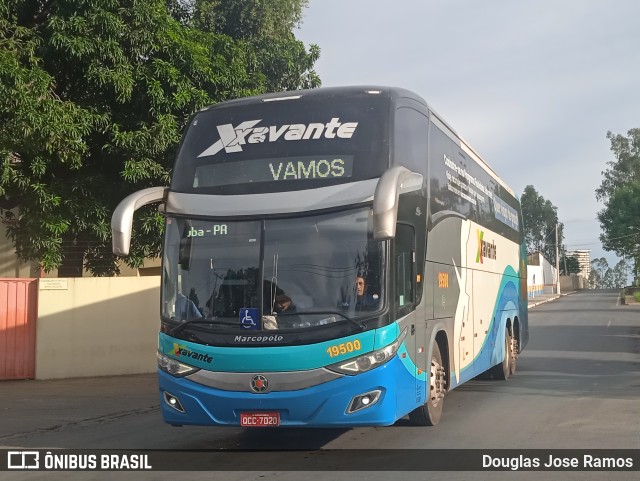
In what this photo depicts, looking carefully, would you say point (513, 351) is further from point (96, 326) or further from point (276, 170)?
point (276, 170)

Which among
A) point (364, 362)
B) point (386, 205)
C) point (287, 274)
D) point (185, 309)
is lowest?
point (364, 362)

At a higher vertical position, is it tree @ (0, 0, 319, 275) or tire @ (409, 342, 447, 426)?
tree @ (0, 0, 319, 275)

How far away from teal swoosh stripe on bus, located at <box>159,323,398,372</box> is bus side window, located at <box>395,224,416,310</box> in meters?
0.51

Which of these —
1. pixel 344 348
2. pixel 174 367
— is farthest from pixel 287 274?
pixel 174 367

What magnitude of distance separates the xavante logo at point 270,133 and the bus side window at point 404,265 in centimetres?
120

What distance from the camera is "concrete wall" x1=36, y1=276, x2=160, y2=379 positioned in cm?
1661

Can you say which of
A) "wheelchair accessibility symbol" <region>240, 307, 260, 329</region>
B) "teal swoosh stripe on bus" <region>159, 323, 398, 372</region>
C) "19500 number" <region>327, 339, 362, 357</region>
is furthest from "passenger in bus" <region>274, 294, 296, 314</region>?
"19500 number" <region>327, 339, 362, 357</region>

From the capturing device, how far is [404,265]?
8.41 meters

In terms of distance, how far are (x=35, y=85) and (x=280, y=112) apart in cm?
820

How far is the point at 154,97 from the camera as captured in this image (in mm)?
16906

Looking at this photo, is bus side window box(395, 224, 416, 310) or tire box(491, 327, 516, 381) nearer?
bus side window box(395, 224, 416, 310)

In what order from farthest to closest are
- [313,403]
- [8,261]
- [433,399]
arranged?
[8,261] → [433,399] → [313,403]

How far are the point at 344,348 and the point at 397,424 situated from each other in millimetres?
2805

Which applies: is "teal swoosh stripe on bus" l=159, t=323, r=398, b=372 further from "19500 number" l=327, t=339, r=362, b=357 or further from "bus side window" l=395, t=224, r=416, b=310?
"bus side window" l=395, t=224, r=416, b=310
